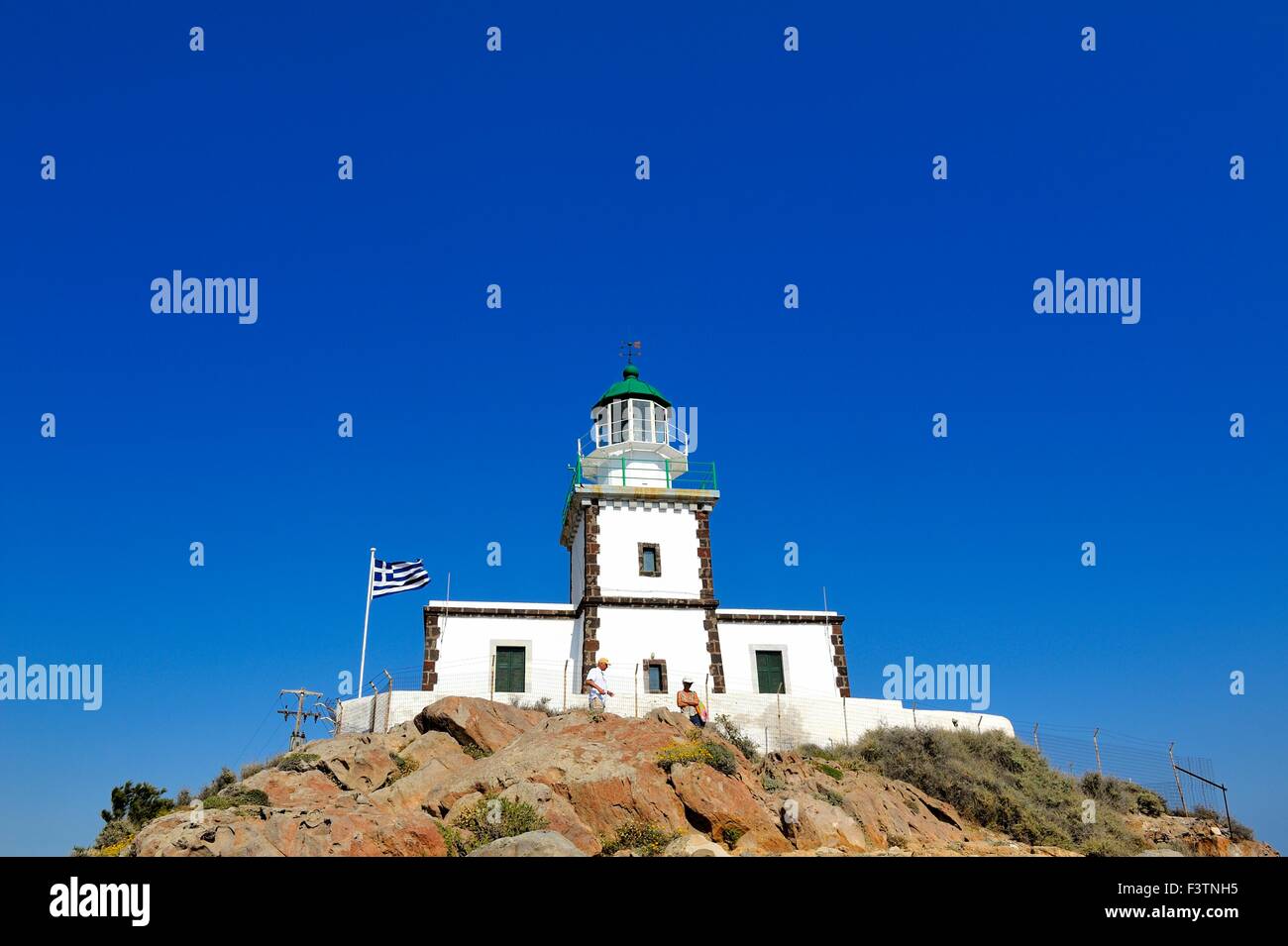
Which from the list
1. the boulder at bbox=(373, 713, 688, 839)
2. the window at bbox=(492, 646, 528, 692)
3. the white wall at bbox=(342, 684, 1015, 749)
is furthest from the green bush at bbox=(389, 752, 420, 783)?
the window at bbox=(492, 646, 528, 692)

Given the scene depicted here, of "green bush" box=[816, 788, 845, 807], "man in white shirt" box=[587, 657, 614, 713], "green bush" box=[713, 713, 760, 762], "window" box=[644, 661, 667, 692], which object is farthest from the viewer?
"window" box=[644, 661, 667, 692]

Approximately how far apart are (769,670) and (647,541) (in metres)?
5.92

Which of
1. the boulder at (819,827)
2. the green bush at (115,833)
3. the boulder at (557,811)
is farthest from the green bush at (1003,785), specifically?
the green bush at (115,833)

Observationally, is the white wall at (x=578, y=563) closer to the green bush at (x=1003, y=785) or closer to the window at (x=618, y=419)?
the window at (x=618, y=419)

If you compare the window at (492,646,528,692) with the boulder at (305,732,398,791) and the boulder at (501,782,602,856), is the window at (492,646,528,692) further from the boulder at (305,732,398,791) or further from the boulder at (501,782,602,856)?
the boulder at (501,782,602,856)

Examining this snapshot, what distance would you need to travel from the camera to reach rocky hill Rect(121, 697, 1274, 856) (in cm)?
1628

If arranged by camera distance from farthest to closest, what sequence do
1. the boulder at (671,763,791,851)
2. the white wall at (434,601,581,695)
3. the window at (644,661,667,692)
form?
1. the window at (644,661,667,692)
2. the white wall at (434,601,581,695)
3. the boulder at (671,763,791,851)

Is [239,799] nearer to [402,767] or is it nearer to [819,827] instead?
[402,767]

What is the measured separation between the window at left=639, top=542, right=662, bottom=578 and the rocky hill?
7184 millimetres

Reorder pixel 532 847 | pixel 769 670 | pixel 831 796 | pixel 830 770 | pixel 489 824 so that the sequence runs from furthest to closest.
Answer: pixel 769 670, pixel 830 770, pixel 831 796, pixel 489 824, pixel 532 847

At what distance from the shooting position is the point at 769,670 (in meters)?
32.6

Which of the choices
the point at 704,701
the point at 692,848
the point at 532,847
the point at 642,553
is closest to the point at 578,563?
the point at 642,553
